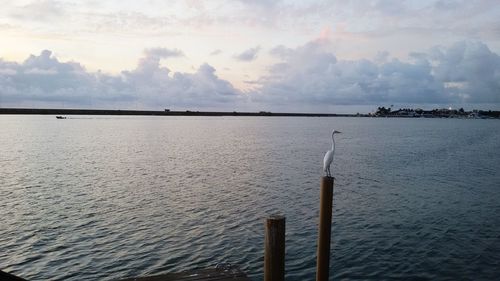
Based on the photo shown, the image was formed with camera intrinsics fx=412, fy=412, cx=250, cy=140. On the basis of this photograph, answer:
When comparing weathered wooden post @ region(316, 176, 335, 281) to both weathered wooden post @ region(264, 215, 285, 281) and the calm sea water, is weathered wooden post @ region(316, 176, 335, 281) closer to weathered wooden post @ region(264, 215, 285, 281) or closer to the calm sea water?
weathered wooden post @ region(264, 215, 285, 281)

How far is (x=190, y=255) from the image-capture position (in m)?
14.5

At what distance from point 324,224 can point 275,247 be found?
54.2 inches

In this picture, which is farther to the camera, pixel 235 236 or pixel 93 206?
pixel 93 206

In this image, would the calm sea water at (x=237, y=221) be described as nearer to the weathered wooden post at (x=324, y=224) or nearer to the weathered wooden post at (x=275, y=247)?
the weathered wooden post at (x=324, y=224)

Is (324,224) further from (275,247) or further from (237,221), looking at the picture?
(237,221)

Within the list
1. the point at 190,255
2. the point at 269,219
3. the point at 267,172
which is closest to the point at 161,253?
the point at 190,255

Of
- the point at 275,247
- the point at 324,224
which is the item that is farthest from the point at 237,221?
the point at 275,247

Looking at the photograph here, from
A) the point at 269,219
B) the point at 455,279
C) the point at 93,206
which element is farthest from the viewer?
the point at 93,206

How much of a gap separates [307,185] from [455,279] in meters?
15.9

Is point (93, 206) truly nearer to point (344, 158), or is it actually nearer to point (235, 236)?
point (235, 236)

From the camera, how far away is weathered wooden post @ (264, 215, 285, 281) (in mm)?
7574

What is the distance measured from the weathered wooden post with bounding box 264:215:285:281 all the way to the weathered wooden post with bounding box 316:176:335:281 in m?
1.05

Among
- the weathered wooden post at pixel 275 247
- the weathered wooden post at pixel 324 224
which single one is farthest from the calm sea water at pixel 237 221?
the weathered wooden post at pixel 275 247

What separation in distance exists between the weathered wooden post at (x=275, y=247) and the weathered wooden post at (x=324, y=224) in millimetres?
1047
